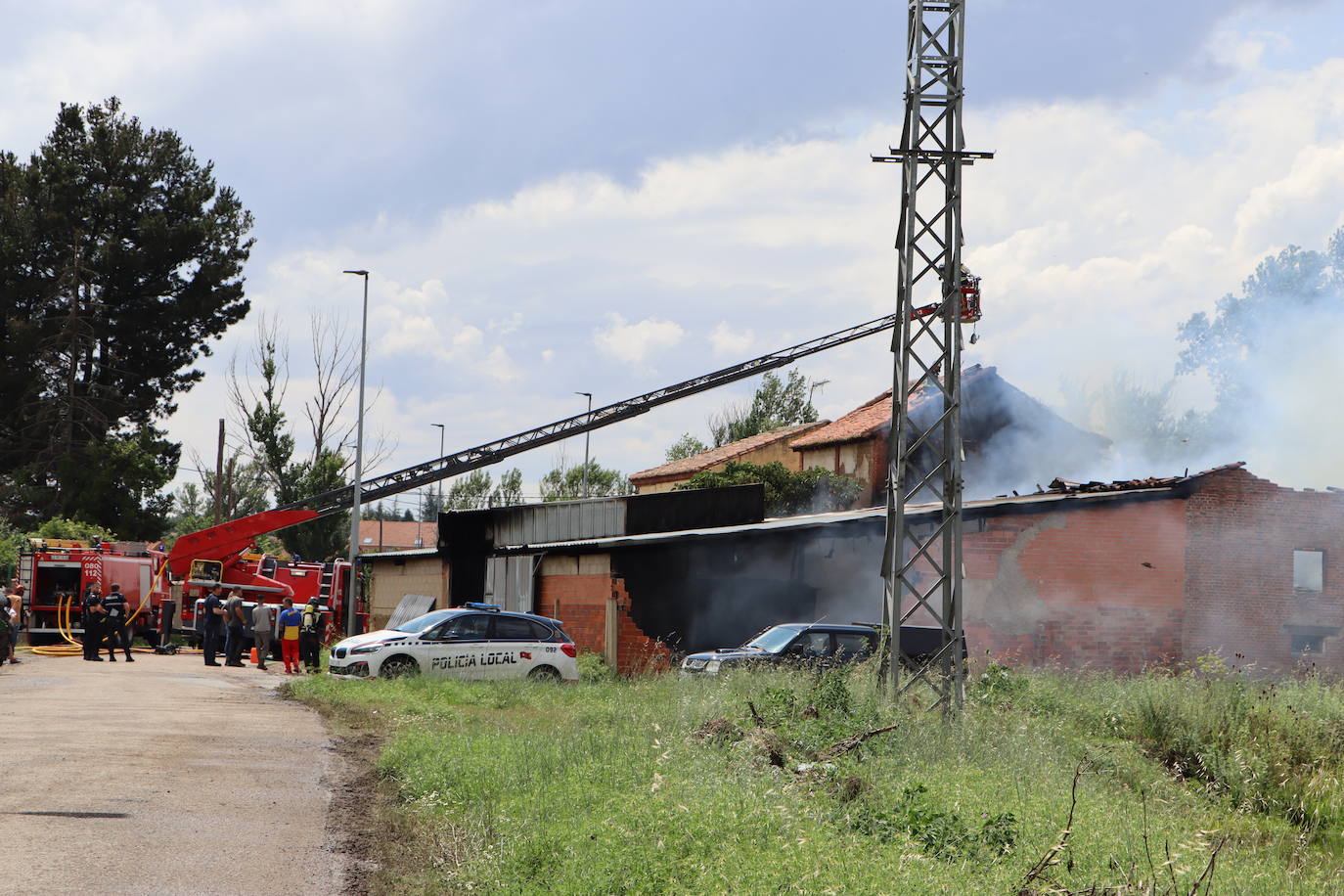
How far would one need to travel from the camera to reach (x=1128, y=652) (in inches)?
897

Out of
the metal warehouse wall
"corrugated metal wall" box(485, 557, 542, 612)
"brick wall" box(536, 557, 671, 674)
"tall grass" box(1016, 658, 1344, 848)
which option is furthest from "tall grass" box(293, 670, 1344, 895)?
the metal warehouse wall

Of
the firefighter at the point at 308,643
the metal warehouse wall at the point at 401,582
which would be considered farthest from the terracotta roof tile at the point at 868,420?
the firefighter at the point at 308,643

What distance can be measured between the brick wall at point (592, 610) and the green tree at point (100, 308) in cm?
2133

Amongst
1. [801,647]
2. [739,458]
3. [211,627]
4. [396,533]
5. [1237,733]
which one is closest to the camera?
[1237,733]

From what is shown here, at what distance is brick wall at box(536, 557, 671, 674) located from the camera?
78.9ft

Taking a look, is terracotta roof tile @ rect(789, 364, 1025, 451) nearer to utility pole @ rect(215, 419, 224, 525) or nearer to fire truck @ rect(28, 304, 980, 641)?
fire truck @ rect(28, 304, 980, 641)

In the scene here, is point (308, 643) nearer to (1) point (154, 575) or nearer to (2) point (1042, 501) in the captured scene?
(1) point (154, 575)

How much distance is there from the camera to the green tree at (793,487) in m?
48.2

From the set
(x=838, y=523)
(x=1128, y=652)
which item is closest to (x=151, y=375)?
(x=838, y=523)

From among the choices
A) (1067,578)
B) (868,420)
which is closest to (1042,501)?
(1067,578)

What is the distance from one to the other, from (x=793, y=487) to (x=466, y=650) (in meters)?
29.1

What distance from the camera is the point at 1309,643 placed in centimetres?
2439

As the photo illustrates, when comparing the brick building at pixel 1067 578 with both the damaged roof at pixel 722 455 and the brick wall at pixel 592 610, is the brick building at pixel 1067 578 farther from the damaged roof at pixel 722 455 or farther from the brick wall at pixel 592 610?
the damaged roof at pixel 722 455

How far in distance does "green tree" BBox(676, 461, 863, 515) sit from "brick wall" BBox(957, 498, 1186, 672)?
24.4 metres
